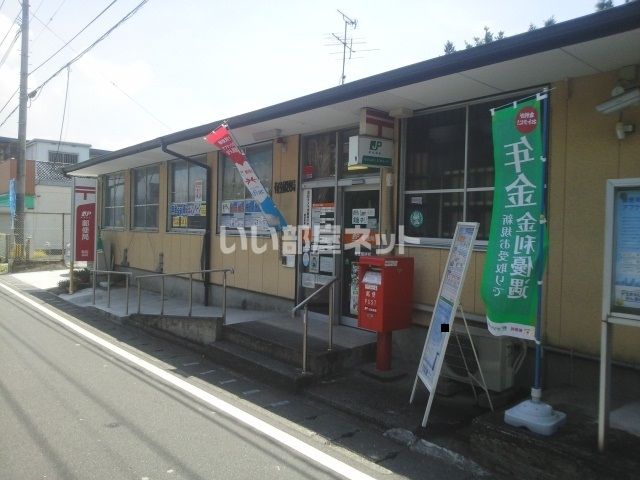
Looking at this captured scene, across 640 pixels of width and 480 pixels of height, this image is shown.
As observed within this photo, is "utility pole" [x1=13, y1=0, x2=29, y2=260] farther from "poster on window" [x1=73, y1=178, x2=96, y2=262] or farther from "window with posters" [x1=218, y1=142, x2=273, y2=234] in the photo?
"window with posters" [x1=218, y1=142, x2=273, y2=234]

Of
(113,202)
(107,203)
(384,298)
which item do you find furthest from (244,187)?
(107,203)

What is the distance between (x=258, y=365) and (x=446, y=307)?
2768 millimetres

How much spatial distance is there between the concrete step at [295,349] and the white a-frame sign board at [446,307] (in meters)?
1.35

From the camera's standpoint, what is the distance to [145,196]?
14.1 metres

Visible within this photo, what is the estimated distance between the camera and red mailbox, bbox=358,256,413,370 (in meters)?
6.01

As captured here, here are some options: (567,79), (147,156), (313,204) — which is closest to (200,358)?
(313,204)

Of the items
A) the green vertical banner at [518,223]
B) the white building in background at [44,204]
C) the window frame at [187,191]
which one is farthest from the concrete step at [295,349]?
the white building in background at [44,204]

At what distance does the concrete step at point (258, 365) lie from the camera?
5984 mm

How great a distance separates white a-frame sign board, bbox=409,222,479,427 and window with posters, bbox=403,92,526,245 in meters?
1.24

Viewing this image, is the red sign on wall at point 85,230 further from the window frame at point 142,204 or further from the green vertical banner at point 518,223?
the green vertical banner at point 518,223

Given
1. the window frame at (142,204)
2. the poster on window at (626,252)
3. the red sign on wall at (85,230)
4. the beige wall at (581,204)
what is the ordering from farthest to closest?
the red sign on wall at (85,230), the window frame at (142,204), the beige wall at (581,204), the poster on window at (626,252)

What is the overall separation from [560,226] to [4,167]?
3092 cm

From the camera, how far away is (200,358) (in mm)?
7559

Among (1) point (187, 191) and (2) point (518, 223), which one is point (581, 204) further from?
(1) point (187, 191)
